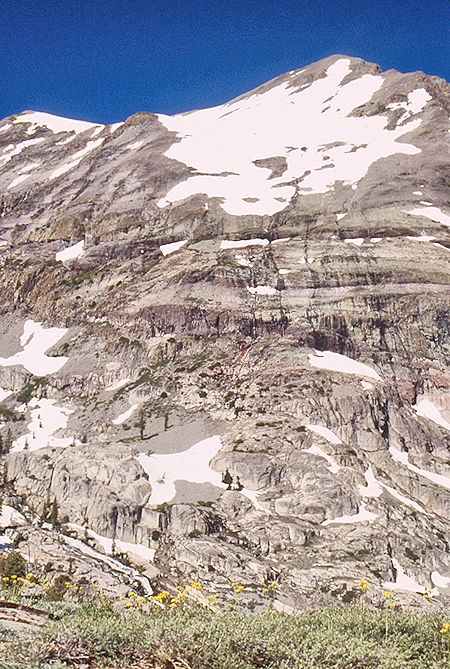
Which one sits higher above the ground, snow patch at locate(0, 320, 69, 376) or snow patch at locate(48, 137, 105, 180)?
snow patch at locate(48, 137, 105, 180)

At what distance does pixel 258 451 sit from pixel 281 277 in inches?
1474

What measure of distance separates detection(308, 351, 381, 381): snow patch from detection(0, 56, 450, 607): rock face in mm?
395

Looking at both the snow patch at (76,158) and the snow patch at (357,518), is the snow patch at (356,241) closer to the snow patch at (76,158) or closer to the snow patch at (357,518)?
the snow patch at (357,518)

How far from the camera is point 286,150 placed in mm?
139000

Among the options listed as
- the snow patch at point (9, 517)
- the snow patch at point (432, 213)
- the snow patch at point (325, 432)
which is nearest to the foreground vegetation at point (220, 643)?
the snow patch at point (9, 517)

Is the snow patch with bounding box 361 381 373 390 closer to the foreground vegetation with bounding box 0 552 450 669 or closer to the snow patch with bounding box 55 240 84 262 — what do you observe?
the foreground vegetation with bounding box 0 552 450 669

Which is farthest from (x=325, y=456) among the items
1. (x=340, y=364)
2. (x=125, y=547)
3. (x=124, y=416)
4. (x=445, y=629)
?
(x=445, y=629)

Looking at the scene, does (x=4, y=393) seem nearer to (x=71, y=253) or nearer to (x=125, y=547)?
(x=71, y=253)

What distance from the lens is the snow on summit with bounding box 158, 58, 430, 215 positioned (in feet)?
366

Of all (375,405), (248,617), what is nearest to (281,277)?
(375,405)

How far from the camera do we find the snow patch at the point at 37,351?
8298 cm

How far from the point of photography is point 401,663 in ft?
25.5

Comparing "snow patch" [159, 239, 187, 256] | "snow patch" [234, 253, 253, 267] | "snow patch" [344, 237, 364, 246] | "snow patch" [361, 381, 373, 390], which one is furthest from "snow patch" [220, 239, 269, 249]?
"snow patch" [361, 381, 373, 390]

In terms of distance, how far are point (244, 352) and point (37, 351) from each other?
33.7 metres
